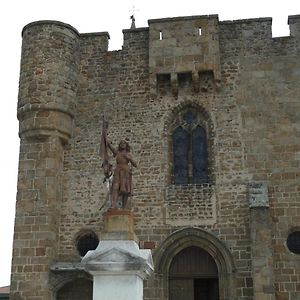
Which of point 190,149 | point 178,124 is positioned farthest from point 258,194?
point 178,124

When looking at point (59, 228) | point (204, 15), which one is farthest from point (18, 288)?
point (204, 15)

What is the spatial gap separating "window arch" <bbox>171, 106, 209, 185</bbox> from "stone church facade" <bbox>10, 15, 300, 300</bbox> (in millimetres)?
34

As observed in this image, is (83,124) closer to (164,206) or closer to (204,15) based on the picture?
(164,206)

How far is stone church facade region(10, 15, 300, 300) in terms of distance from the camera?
16266mm

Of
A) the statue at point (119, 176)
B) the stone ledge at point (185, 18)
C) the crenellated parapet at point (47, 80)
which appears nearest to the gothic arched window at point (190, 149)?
the stone ledge at point (185, 18)

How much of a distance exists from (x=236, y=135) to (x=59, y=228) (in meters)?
6.05

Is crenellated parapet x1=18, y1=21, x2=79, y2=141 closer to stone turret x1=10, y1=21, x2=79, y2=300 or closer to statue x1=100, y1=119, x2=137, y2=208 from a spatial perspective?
stone turret x1=10, y1=21, x2=79, y2=300

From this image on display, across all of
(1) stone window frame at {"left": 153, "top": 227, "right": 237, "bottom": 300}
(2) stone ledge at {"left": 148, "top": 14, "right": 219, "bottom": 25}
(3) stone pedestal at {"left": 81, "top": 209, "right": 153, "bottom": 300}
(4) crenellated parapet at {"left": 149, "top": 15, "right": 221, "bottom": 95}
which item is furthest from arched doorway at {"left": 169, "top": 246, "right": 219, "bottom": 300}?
(2) stone ledge at {"left": 148, "top": 14, "right": 219, "bottom": 25}

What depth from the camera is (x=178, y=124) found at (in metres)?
18.0

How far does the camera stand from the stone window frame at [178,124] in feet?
56.9

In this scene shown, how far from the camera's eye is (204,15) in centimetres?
1827

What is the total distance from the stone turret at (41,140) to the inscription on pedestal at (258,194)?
5.75 meters

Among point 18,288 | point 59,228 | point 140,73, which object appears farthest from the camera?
point 140,73

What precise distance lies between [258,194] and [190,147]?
2.73 metres
